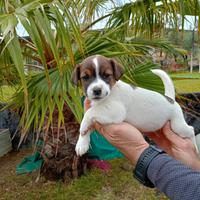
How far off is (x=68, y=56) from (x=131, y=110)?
0.84 metres

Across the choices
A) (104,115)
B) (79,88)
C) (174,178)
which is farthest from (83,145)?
(79,88)

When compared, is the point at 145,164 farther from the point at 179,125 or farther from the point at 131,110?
the point at 179,125

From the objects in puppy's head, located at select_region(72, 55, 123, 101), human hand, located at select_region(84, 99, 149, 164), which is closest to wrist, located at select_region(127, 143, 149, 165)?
human hand, located at select_region(84, 99, 149, 164)

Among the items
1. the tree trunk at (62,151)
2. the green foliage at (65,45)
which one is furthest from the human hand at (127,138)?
the tree trunk at (62,151)

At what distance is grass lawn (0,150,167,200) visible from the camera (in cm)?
311

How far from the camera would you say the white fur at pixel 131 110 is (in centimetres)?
136

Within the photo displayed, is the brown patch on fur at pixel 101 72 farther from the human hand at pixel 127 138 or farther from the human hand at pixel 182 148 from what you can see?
the human hand at pixel 182 148

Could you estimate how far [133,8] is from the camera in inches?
118

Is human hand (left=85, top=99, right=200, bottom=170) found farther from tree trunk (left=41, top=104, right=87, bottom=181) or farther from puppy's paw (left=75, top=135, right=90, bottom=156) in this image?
tree trunk (left=41, top=104, right=87, bottom=181)

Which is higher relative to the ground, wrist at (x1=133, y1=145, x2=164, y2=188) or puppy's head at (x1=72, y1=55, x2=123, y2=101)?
puppy's head at (x1=72, y1=55, x2=123, y2=101)

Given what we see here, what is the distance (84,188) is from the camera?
10.6 feet

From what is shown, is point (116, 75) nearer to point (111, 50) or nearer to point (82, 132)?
point (82, 132)

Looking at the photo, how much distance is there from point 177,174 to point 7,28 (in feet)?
3.42

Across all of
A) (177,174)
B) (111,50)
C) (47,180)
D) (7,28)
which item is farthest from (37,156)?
(177,174)
